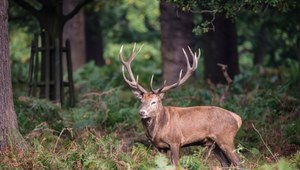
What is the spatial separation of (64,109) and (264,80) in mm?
6802

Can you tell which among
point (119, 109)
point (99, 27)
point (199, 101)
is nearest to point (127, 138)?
point (119, 109)

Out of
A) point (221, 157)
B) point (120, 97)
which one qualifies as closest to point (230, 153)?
point (221, 157)

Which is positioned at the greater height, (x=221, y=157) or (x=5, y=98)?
(x=5, y=98)

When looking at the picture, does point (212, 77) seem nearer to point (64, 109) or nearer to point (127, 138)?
point (64, 109)

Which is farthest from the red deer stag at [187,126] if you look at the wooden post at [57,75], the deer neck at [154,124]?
the wooden post at [57,75]

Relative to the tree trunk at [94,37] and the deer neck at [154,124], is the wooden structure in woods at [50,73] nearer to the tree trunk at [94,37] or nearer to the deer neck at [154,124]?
the deer neck at [154,124]

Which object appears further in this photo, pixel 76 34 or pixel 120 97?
pixel 76 34

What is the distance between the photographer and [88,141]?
11.7m

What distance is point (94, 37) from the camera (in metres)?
30.2

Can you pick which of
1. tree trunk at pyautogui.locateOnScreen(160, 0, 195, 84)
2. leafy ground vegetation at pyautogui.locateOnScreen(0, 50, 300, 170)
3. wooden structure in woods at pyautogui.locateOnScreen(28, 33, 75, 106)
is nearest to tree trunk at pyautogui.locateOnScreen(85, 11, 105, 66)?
leafy ground vegetation at pyautogui.locateOnScreen(0, 50, 300, 170)

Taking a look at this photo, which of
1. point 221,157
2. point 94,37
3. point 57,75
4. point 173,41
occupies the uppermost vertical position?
point 173,41

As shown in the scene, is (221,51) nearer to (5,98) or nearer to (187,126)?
(187,126)

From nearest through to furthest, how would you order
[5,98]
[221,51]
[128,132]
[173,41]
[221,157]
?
[5,98], [221,157], [128,132], [173,41], [221,51]

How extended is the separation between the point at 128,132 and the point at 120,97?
268cm
